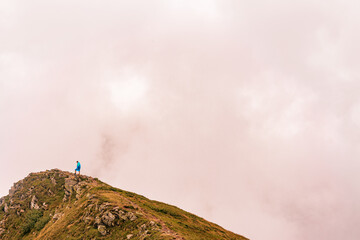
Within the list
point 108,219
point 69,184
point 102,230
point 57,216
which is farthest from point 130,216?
point 69,184

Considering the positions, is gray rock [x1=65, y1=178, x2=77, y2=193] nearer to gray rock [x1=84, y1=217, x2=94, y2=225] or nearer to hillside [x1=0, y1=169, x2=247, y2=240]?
hillside [x1=0, y1=169, x2=247, y2=240]

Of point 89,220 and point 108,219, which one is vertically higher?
point 108,219

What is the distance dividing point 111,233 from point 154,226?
25.3 ft

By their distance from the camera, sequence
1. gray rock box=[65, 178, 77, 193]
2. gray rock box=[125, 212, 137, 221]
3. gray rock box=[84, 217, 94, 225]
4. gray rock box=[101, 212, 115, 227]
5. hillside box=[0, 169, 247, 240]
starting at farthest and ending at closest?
gray rock box=[65, 178, 77, 193]
gray rock box=[84, 217, 94, 225]
gray rock box=[125, 212, 137, 221]
gray rock box=[101, 212, 115, 227]
hillside box=[0, 169, 247, 240]

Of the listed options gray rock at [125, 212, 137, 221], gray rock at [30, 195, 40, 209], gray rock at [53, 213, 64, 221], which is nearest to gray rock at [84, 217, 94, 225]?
gray rock at [125, 212, 137, 221]

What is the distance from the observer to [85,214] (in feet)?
148

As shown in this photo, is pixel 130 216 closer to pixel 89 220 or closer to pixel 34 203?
pixel 89 220

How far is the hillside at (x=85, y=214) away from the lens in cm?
3878

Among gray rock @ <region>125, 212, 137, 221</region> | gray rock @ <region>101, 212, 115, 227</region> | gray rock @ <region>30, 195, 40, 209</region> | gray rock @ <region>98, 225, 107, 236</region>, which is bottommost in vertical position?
gray rock @ <region>30, 195, 40, 209</region>

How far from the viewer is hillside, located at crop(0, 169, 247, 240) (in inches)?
1527

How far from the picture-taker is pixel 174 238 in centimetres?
3284

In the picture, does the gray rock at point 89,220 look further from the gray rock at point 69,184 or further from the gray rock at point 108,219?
the gray rock at point 69,184

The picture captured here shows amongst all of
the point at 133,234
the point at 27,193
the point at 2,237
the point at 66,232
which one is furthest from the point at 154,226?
the point at 27,193

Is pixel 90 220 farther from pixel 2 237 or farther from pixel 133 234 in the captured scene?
pixel 2 237
